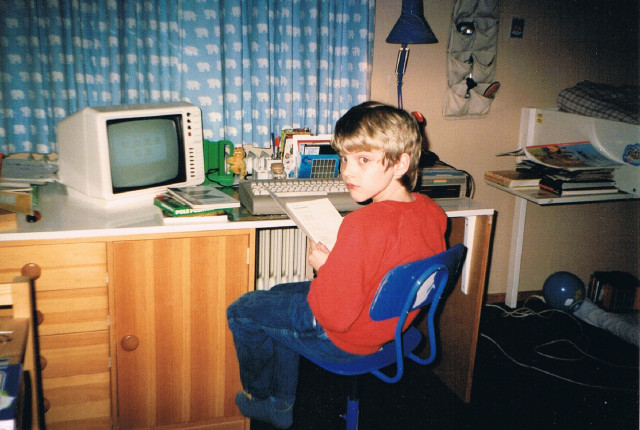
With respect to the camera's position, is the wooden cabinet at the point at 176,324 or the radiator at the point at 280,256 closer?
the wooden cabinet at the point at 176,324

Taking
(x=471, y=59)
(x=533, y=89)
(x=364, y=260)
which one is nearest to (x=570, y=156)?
(x=533, y=89)

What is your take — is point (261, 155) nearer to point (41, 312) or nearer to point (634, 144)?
point (41, 312)

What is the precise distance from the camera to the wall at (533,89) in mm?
2621

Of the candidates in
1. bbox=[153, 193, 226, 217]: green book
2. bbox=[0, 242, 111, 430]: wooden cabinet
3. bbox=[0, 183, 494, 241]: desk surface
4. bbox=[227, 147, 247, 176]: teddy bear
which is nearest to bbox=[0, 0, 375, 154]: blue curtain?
bbox=[227, 147, 247, 176]: teddy bear

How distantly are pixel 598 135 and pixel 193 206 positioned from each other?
81.3 inches

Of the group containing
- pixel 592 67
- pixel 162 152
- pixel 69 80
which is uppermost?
pixel 592 67

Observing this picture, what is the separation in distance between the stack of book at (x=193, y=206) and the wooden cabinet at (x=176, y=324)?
0.21 ft

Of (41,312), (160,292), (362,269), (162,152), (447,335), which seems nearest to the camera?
(362,269)

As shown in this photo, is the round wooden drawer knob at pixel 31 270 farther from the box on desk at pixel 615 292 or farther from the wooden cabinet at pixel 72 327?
the box on desk at pixel 615 292

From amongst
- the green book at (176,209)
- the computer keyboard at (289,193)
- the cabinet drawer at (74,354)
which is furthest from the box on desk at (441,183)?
the cabinet drawer at (74,354)

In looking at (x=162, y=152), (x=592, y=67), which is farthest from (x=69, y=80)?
(x=592, y=67)

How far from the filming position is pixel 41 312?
5.11 ft

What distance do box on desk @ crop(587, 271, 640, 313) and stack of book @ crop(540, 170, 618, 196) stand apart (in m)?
0.86

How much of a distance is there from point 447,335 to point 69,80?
198cm
